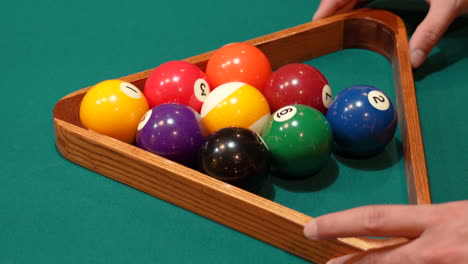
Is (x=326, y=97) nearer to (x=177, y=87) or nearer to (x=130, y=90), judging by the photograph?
(x=177, y=87)

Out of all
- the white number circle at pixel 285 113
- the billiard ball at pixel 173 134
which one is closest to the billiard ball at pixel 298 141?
the white number circle at pixel 285 113


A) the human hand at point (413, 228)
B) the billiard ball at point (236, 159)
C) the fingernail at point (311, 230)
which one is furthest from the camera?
the billiard ball at point (236, 159)

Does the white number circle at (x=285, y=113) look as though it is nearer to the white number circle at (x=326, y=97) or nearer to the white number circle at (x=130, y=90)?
the white number circle at (x=326, y=97)

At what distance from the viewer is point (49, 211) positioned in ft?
5.97

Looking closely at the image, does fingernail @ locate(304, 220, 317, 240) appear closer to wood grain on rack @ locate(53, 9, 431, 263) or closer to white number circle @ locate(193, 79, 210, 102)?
wood grain on rack @ locate(53, 9, 431, 263)

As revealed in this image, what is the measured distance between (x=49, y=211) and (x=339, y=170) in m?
0.95

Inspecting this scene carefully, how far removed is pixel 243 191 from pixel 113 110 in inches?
23.5

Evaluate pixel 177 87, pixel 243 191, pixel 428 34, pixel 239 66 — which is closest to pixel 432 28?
pixel 428 34

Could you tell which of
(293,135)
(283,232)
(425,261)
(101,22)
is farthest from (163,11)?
(425,261)

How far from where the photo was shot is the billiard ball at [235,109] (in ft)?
6.39

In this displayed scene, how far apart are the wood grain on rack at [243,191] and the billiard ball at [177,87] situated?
0.11m

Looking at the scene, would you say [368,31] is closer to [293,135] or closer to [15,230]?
[293,135]

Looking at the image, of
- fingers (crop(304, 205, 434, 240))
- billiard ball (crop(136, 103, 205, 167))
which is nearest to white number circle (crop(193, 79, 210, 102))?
billiard ball (crop(136, 103, 205, 167))

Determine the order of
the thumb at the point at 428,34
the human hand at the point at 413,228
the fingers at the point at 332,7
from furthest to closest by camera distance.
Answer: the fingers at the point at 332,7 < the thumb at the point at 428,34 < the human hand at the point at 413,228
